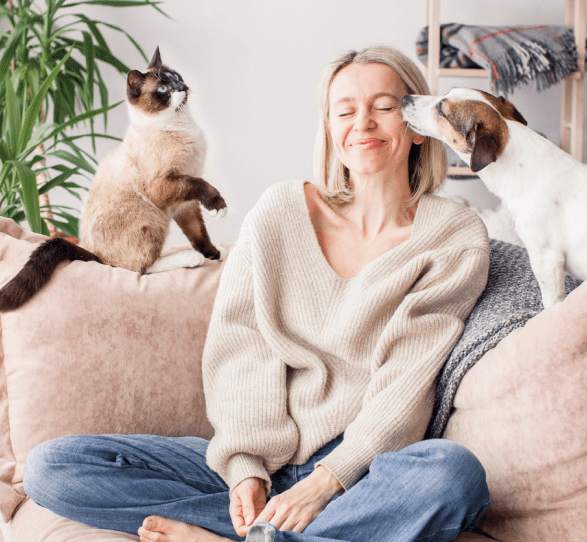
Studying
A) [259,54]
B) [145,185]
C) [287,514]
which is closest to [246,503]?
[287,514]

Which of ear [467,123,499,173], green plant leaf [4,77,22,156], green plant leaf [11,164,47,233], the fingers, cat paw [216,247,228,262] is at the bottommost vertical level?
the fingers

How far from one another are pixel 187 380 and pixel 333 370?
33 cm

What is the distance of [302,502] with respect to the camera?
0.94m

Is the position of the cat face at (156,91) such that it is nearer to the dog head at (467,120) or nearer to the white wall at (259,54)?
the dog head at (467,120)

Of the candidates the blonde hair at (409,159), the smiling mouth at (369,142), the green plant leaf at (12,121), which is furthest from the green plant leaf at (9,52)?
the smiling mouth at (369,142)

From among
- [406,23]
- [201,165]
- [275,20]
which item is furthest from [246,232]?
[406,23]

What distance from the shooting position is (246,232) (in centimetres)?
123

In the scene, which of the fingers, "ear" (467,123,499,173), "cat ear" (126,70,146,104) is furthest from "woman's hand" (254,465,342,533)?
"cat ear" (126,70,146,104)

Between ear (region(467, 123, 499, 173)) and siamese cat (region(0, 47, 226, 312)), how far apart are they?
0.52 meters

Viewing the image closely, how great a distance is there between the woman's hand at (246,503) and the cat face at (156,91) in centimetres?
79

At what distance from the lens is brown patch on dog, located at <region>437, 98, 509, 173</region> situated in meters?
1.06

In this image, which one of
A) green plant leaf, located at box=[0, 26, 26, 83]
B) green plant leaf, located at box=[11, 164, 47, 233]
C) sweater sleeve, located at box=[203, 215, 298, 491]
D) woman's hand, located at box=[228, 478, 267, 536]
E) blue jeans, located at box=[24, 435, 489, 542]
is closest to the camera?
blue jeans, located at box=[24, 435, 489, 542]

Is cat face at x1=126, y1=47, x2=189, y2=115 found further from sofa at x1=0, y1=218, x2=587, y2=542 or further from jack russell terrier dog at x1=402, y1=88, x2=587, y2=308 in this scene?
jack russell terrier dog at x1=402, y1=88, x2=587, y2=308

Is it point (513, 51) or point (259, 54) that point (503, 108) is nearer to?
point (513, 51)
